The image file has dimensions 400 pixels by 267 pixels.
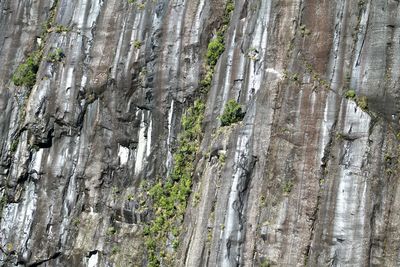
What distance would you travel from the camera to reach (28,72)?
27828 mm

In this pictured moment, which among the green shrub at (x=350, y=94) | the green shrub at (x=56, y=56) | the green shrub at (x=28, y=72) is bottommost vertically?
the green shrub at (x=350, y=94)

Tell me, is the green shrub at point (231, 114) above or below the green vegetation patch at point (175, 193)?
above

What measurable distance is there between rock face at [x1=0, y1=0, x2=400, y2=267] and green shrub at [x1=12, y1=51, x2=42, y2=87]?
13 centimetres

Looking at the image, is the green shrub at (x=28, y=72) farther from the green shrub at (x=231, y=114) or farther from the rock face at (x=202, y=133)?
the green shrub at (x=231, y=114)

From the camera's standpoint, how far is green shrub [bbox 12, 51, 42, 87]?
27.8 metres

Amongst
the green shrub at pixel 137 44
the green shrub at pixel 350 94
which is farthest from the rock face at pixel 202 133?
the green shrub at pixel 137 44

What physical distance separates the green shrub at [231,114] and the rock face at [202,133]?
259mm

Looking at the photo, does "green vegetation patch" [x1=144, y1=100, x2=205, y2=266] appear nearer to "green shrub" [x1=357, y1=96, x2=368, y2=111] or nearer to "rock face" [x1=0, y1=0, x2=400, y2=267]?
"rock face" [x1=0, y1=0, x2=400, y2=267]

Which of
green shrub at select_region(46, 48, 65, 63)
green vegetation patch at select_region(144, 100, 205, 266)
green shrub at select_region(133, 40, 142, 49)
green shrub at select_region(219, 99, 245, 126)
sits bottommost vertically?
green vegetation patch at select_region(144, 100, 205, 266)

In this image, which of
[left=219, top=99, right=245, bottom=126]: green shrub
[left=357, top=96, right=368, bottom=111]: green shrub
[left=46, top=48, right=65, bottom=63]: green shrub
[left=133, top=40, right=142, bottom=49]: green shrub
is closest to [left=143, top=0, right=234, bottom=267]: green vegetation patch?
[left=219, top=99, right=245, bottom=126]: green shrub

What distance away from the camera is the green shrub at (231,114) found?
21.7 meters

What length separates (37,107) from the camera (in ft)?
86.8

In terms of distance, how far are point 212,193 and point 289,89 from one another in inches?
159

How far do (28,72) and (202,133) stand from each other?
904cm
